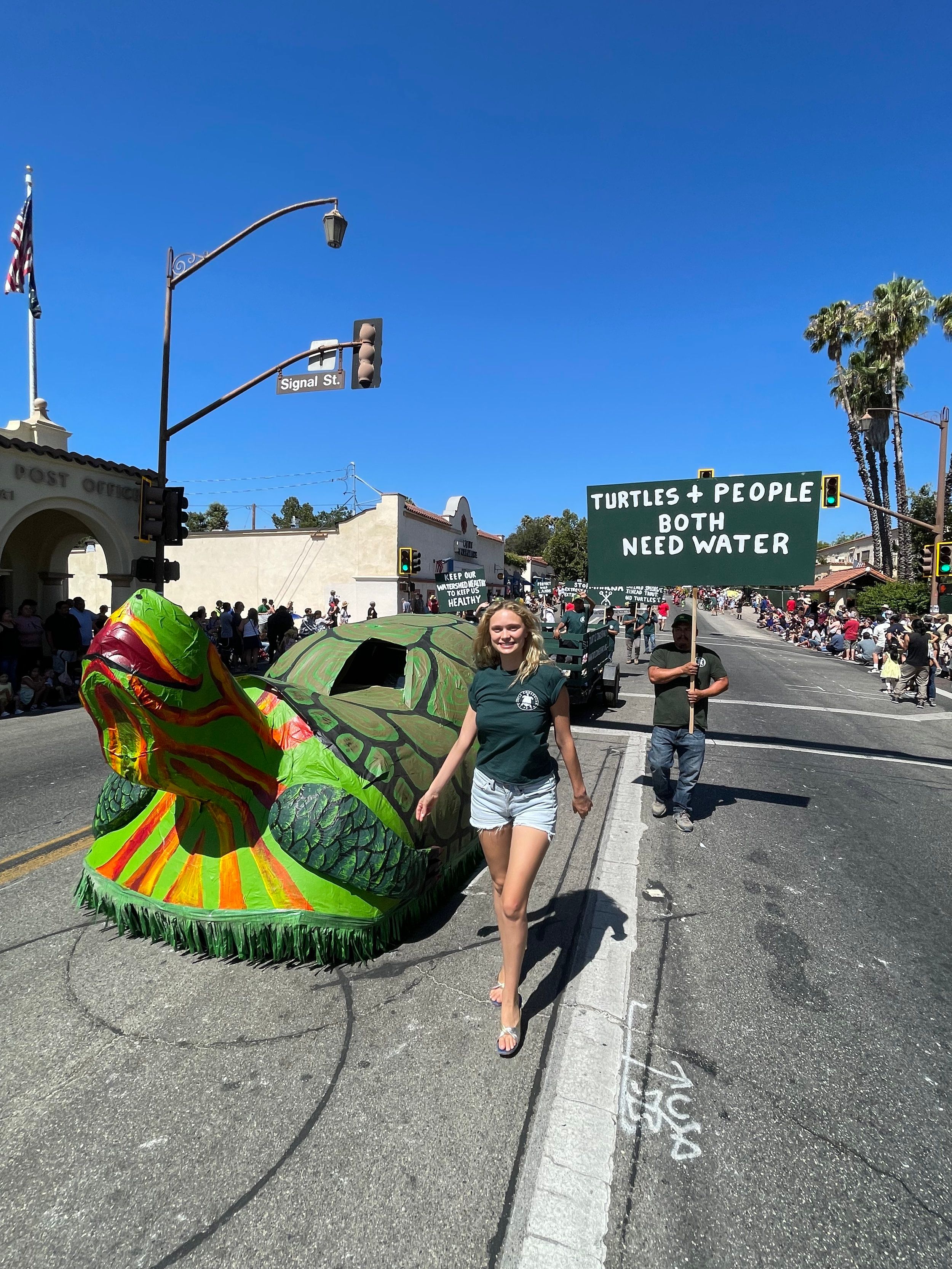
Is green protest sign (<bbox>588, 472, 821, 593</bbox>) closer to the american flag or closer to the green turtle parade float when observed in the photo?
the green turtle parade float

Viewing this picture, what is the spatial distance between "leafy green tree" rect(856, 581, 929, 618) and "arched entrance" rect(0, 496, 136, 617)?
79.9ft

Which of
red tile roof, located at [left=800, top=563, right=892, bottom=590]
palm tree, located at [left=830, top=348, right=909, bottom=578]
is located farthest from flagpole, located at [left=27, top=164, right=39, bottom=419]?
red tile roof, located at [left=800, top=563, right=892, bottom=590]

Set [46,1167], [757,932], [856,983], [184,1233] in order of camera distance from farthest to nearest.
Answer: [757,932] → [856,983] → [46,1167] → [184,1233]

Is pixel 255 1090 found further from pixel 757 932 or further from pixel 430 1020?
pixel 757 932

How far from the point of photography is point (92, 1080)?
2.40 metres

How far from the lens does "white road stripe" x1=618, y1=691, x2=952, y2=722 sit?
1091 cm

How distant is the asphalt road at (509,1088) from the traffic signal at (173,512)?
8769 millimetres

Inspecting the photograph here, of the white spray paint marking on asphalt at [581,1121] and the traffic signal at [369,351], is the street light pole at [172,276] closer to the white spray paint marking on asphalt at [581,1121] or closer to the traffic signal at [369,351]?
the traffic signal at [369,351]

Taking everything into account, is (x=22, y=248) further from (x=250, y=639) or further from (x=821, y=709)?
(x=821, y=709)

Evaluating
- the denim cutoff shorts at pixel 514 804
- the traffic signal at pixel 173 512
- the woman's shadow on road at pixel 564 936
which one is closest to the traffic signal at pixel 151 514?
the traffic signal at pixel 173 512

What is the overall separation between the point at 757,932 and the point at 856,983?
1.74 ft

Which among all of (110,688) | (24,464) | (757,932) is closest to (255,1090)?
(110,688)

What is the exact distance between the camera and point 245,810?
2.97 meters

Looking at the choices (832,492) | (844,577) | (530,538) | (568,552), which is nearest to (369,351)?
(832,492)
